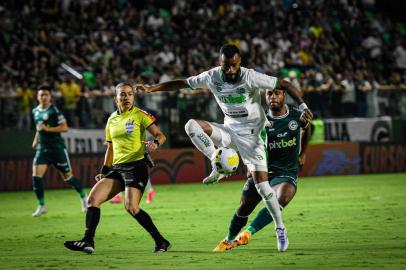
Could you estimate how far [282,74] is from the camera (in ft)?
91.9

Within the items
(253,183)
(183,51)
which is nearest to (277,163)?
(253,183)

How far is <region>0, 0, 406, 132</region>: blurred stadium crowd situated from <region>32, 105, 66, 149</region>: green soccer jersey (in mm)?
5754

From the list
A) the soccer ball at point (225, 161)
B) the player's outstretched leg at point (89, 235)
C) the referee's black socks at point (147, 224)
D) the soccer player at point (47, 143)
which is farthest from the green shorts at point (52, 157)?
the soccer ball at point (225, 161)

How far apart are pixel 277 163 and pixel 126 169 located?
1954mm

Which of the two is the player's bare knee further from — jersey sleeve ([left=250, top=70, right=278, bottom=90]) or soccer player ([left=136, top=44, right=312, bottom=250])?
jersey sleeve ([left=250, top=70, right=278, bottom=90])

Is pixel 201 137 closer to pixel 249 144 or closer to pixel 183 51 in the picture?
pixel 249 144

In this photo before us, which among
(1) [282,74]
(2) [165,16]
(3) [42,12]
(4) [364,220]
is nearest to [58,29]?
(3) [42,12]

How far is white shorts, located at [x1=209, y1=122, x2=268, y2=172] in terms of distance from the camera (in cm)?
1046

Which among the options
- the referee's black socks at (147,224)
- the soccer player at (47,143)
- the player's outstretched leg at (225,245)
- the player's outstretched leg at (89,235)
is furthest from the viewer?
the soccer player at (47,143)

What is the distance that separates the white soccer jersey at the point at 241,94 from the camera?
10.3m

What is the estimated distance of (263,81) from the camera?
10.2 meters

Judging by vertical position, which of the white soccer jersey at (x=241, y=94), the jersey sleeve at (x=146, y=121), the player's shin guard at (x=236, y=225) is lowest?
the player's shin guard at (x=236, y=225)

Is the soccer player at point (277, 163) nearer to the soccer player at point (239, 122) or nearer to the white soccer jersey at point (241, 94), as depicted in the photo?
the soccer player at point (239, 122)

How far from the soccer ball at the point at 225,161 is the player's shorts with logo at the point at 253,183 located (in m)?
0.73
